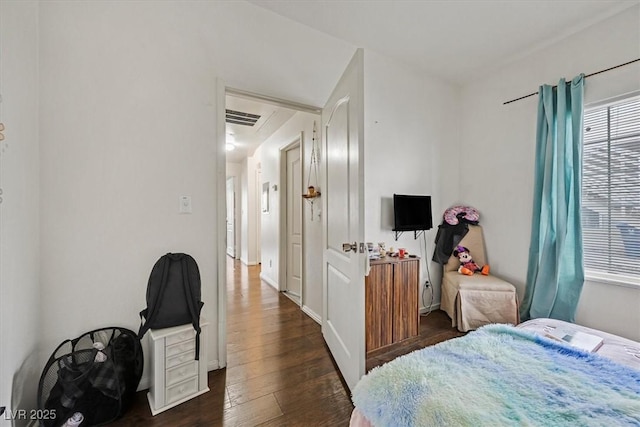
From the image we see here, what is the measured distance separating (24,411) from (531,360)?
243cm

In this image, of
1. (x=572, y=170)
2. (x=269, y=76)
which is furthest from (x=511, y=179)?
(x=269, y=76)

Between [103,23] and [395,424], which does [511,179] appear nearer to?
[395,424]

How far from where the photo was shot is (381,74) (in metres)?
2.74

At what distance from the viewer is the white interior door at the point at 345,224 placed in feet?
5.02

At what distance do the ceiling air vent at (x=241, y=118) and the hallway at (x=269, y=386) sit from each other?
269 cm

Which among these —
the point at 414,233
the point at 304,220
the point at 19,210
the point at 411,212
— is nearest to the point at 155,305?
the point at 19,210

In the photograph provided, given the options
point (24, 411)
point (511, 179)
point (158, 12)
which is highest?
point (158, 12)

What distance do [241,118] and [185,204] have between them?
7.71ft

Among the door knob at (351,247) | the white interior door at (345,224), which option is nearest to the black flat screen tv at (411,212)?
the white interior door at (345,224)

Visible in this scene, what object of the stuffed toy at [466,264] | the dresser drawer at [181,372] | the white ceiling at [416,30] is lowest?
the dresser drawer at [181,372]

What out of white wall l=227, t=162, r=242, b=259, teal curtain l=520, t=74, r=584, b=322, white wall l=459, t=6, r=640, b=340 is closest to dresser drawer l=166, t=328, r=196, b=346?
teal curtain l=520, t=74, r=584, b=322

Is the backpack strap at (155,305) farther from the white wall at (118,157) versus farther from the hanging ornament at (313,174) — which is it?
the hanging ornament at (313,174)

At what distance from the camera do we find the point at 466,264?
9.46 feet

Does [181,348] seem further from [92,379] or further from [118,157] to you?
[118,157]
